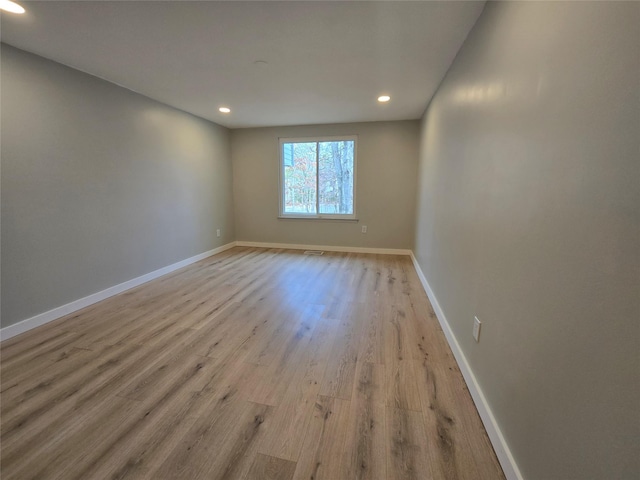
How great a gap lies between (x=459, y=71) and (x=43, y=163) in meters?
3.42

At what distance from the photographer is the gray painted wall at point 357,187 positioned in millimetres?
4492

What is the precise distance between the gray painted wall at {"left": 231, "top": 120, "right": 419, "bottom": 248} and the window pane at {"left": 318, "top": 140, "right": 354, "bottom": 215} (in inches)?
6.5

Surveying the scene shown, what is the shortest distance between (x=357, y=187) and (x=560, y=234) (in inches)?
155

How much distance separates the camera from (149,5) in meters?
1.62

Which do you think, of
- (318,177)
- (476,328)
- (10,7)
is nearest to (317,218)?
(318,177)

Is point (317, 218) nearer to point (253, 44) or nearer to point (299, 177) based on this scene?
point (299, 177)

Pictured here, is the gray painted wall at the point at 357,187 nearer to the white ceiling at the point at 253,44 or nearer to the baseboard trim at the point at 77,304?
the white ceiling at the point at 253,44

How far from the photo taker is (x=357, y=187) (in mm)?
4715

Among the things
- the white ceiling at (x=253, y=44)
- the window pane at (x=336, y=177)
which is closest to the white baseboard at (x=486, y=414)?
the white ceiling at (x=253, y=44)

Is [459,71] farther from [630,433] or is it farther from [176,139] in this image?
[176,139]

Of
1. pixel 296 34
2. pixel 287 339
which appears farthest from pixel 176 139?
pixel 287 339

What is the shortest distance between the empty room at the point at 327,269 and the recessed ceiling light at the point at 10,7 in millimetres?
27

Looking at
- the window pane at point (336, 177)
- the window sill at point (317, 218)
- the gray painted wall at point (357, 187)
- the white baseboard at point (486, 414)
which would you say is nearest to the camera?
the white baseboard at point (486, 414)

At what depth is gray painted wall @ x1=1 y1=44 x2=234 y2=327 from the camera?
7.02ft
